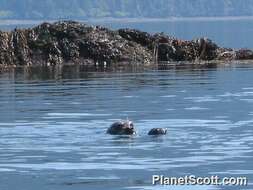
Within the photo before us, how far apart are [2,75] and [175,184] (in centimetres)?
3539

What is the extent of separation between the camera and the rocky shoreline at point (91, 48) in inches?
2670

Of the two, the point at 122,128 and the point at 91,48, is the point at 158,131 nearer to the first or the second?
the point at 122,128

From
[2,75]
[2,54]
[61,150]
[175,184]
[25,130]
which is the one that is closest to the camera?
[175,184]

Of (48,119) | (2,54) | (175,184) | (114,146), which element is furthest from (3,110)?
(2,54)

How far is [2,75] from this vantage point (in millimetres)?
56812

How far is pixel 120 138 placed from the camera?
29391 mm

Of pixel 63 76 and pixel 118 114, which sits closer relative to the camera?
pixel 118 114

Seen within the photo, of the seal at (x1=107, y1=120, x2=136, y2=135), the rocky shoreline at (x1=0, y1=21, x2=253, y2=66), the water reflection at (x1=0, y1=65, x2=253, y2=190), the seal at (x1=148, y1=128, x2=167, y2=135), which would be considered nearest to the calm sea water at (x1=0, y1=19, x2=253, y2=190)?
the water reflection at (x1=0, y1=65, x2=253, y2=190)

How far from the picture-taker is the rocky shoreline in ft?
222

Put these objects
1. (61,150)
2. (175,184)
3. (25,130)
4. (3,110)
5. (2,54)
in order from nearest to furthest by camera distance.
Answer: (175,184) → (61,150) → (25,130) → (3,110) → (2,54)

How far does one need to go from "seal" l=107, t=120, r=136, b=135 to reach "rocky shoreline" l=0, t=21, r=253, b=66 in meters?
36.9

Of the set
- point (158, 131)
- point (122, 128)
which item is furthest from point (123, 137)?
point (158, 131)

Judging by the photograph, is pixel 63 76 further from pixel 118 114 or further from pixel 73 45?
pixel 118 114

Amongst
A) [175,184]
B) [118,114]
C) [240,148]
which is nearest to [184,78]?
[118,114]
